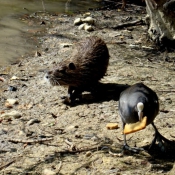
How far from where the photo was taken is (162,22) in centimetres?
864

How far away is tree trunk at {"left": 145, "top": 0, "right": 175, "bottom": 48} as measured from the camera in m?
8.28

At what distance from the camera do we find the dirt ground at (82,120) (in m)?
4.36

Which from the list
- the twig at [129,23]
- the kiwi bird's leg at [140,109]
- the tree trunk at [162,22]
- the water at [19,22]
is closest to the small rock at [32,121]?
the kiwi bird's leg at [140,109]

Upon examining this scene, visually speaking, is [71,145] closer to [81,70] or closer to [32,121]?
[32,121]

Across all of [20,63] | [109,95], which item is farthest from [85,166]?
[20,63]

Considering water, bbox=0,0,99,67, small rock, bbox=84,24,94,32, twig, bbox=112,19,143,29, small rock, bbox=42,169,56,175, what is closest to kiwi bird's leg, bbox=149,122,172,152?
small rock, bbox=42,169,56,175

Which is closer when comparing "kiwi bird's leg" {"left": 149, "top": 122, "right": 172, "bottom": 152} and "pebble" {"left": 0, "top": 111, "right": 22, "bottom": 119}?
"kiwi bird's leg" {"left": 149, "top": 122, "right": 172, "bottom": 152}

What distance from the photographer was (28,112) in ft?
19.8

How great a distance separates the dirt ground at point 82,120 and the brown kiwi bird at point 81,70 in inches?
7.2

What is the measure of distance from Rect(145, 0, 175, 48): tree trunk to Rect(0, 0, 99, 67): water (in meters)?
2.53

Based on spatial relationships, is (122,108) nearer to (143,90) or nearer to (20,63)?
(143,90)

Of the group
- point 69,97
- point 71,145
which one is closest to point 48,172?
point 71,145

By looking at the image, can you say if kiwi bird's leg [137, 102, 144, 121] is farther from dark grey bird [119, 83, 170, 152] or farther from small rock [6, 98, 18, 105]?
small rock [6, 98, 18, 105]

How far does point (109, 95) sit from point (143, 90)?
2146 millimetres
